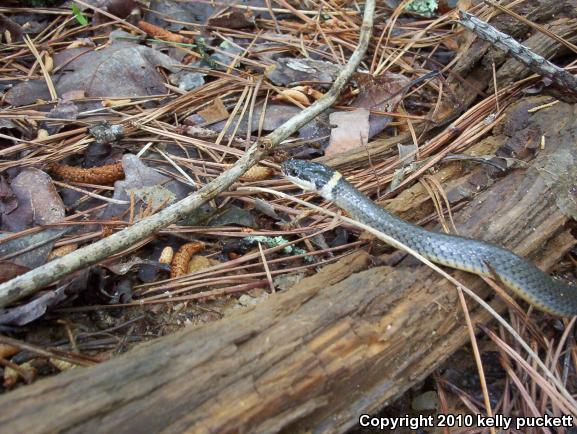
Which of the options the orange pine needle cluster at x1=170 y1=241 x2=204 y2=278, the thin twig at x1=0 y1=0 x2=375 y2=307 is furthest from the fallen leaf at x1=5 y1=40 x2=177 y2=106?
the orange pine needle cluster at x1=170 y1=241 x2=204 y2=278

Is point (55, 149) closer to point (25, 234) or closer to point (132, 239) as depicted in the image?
point (25, 234)

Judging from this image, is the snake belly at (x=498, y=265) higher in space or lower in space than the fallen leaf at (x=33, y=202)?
higher

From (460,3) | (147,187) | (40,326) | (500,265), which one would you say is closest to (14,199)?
(147,187)

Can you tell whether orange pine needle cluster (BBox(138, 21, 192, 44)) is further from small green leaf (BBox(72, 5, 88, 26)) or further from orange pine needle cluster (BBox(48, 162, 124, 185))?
orange pine needle cluster (BBox(48, 162, 124, 185))

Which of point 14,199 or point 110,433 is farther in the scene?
point 14,199

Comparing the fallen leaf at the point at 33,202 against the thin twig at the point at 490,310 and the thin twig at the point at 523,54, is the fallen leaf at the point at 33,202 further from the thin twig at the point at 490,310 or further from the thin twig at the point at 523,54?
the thin twig at the point at 523,54

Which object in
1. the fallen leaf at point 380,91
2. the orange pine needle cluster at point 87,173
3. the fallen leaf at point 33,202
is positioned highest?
the fallen leaf at point 380,91

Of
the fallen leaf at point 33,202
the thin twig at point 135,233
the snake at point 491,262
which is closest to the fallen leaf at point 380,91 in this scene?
the thin twig at point 135,233
